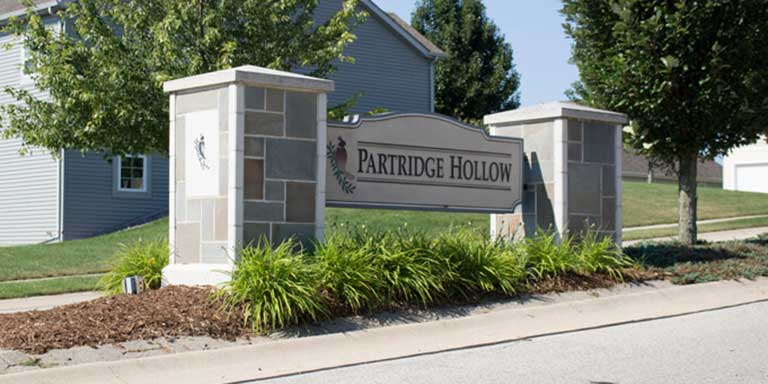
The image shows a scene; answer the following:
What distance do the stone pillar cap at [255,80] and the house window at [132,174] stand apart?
1506cm

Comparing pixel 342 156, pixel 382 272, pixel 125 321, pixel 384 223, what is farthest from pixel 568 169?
pixel 384 223

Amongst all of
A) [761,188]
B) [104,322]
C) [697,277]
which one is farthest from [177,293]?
[761,188]

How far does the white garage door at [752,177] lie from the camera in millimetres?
45750

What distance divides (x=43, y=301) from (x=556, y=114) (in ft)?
25.1

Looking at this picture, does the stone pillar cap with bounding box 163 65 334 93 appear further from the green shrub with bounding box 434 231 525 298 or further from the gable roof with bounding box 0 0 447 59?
the gable roof with bounding box 0 0 447 59

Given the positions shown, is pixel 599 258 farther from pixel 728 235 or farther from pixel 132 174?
pixel 132 174

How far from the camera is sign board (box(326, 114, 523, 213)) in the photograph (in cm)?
1078

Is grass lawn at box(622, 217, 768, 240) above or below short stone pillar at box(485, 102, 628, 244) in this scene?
below

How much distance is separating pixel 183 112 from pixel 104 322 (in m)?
2.92

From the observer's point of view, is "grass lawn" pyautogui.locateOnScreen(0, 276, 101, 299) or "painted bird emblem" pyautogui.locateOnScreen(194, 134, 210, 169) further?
"grass lawn" pyautogui.locateOnScreen(0, 276, 101, 299)

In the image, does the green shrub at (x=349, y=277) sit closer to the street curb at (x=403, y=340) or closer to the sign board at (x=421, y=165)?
the street curb at (x=403, y=340)

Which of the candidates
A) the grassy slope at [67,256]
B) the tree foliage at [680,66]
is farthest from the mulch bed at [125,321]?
the tree foliage at [680,66]

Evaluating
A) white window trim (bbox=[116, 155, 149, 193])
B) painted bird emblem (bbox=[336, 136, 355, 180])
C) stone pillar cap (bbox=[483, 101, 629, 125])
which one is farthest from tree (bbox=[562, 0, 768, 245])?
white window trim (bbox=[116, 155, 149, 193])

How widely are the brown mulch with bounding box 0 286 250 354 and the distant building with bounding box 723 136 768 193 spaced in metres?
41.7
